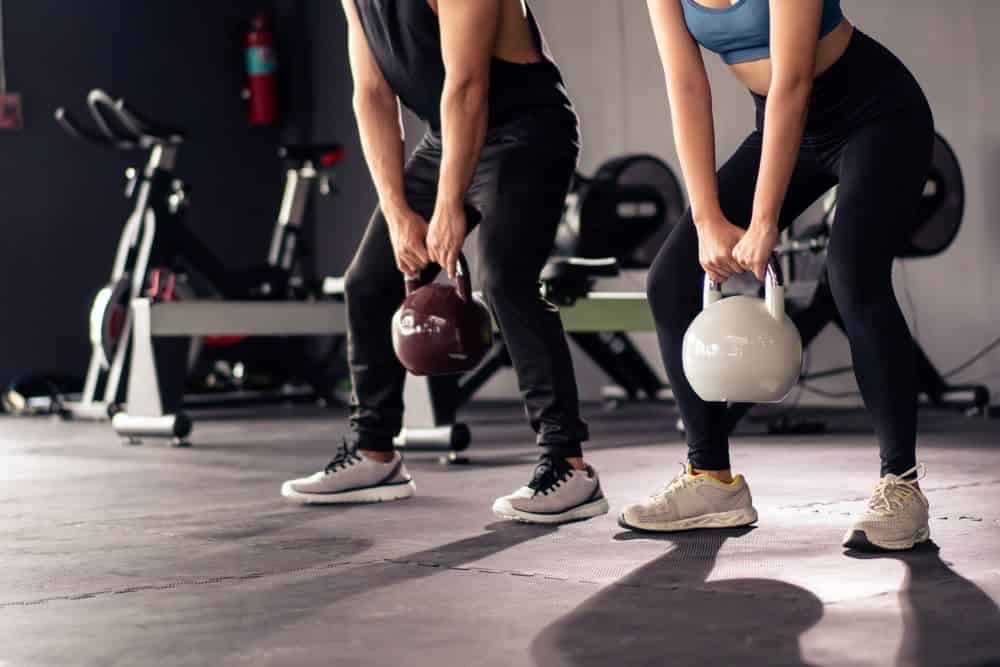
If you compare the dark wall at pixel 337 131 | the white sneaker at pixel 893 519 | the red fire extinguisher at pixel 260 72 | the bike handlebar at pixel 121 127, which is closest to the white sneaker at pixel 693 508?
the white sneaker at pixel 893 519

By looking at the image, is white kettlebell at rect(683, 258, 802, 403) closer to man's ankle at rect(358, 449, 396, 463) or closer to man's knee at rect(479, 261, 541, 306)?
man's knee at rect(479, 261, 541, 306)

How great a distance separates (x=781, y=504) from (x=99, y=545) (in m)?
1.34

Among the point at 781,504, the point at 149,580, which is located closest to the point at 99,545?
the point at 149,580

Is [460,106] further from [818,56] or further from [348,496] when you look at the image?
[348,496]

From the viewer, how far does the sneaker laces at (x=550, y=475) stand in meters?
2.53

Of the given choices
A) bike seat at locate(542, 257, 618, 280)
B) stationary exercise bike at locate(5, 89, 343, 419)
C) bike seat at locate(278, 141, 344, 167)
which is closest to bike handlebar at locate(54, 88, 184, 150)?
stationary exercise bike at locate(5, 89, 343, 419)

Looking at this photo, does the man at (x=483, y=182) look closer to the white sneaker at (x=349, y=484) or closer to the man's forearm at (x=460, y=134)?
the man's forearm at (x=460, y=134)

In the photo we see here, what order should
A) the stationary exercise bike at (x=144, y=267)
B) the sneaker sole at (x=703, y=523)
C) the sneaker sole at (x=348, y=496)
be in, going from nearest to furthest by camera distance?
the sneaker sole at (x=703, y=523)
the sneaker sole at (x=348, y=496)
the stationary exercise bike at (x=144, y=267)

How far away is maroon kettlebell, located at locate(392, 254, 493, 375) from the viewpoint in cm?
248

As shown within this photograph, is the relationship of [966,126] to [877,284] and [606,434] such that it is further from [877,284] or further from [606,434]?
[877,284]

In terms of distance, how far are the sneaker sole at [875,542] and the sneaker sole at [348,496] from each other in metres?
1.12

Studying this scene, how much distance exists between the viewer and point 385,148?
8.88 feet

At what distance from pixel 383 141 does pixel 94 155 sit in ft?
17.5

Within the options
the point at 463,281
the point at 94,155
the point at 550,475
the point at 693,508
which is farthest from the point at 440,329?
the point at 94,155
